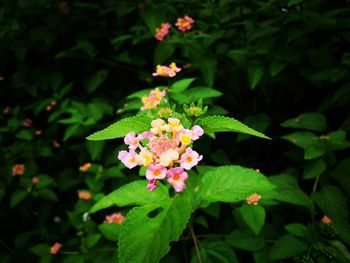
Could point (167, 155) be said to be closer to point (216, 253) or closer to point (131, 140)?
point (131, 140)

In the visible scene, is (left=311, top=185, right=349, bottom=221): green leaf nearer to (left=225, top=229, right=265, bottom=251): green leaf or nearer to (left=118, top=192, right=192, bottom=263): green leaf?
(left=225, top=229, right=265, bottom=251): green leaf

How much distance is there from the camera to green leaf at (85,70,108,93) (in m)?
2.11

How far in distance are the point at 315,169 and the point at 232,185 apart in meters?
0.56

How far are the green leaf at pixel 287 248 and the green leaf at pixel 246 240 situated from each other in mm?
60

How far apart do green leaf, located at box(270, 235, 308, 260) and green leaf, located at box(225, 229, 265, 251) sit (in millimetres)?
60

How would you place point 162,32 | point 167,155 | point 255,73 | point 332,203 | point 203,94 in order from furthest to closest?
point 162,32, point 255,73, point 203,94, point 332,203, point 167,155

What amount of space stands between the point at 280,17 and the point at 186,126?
49.5 inches

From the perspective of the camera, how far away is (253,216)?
3.87 ft

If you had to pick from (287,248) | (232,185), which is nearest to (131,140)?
(232,185)

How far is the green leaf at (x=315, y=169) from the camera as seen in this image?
1373mm

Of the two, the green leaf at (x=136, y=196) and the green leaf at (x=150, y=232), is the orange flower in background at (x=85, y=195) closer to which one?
the green leaf at (x=136, y=196)

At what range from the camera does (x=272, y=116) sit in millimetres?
1871

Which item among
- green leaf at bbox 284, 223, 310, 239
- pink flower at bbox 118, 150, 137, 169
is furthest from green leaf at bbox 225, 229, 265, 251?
pink flower at bbox 118, 150, 137, 169

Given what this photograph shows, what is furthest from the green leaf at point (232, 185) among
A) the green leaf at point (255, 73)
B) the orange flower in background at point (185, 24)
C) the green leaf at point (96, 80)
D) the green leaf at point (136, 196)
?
the green leaf at point (96, 80)
